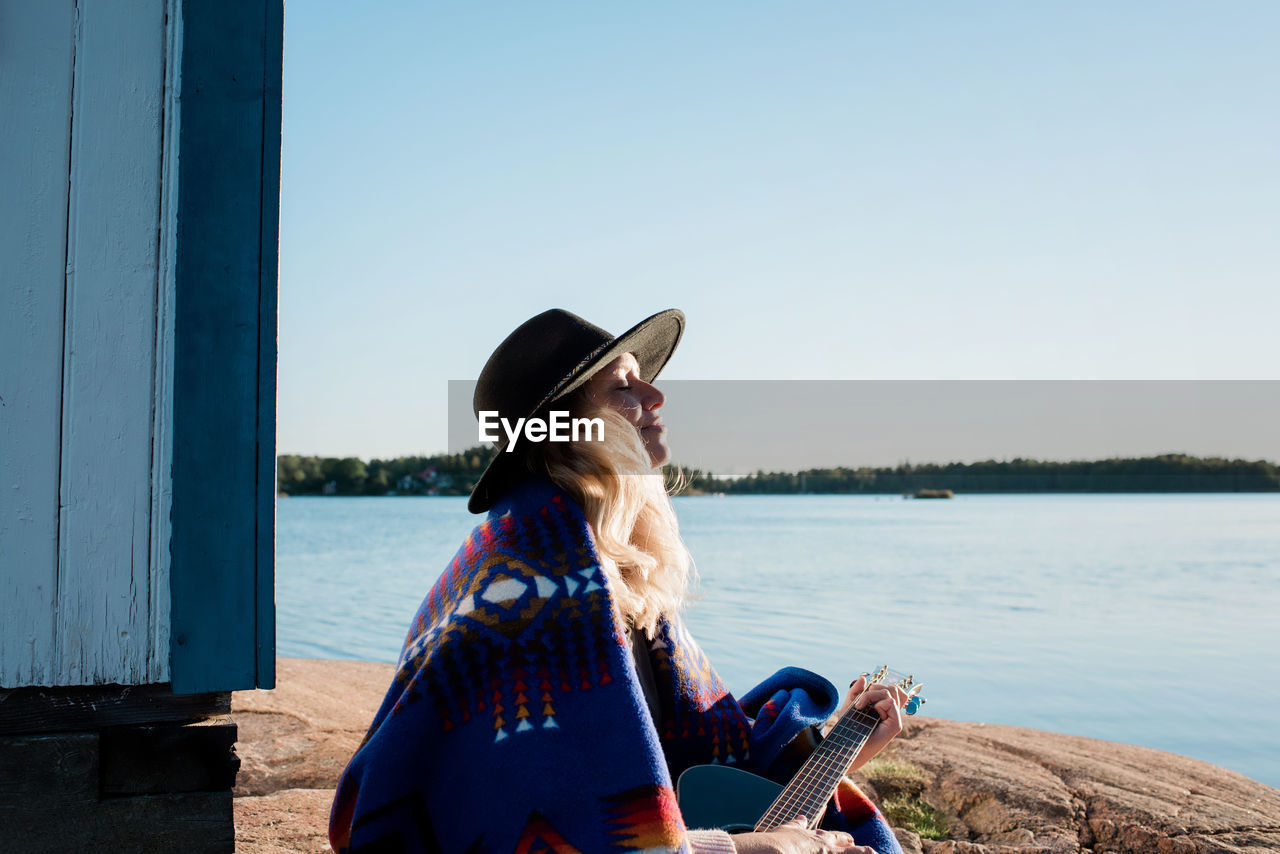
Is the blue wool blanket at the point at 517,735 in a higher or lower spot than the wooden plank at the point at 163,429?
lower

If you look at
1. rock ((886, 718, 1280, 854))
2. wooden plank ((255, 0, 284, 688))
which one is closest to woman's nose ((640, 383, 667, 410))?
wooden plank ((255, 0, 284, 688))

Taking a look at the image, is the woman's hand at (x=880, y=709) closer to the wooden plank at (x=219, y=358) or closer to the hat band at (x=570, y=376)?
the hat band at (x=570, y=376)

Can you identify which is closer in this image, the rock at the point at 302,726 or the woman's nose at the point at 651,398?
the woman's nose at the point at 651,398

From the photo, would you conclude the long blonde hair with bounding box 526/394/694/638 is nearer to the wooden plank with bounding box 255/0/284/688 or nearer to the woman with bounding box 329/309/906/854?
the woman with bounding box 329/309/906/854

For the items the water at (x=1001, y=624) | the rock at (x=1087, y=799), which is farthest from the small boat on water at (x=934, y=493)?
the rock at (x=1087, y=799)

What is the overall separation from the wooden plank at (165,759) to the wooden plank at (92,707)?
0.02 meters

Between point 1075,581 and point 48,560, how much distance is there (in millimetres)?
19231

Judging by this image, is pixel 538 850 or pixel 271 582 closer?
pixel 538 850

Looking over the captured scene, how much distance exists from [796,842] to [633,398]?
0.96 metres

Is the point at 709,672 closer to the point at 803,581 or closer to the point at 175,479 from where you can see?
the point at 175,479

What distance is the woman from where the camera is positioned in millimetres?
1485

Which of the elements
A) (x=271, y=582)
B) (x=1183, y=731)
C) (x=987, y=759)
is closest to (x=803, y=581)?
(x=1183, y=731)

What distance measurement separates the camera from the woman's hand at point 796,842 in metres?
Result: 1.66

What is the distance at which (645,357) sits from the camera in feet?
7.79
